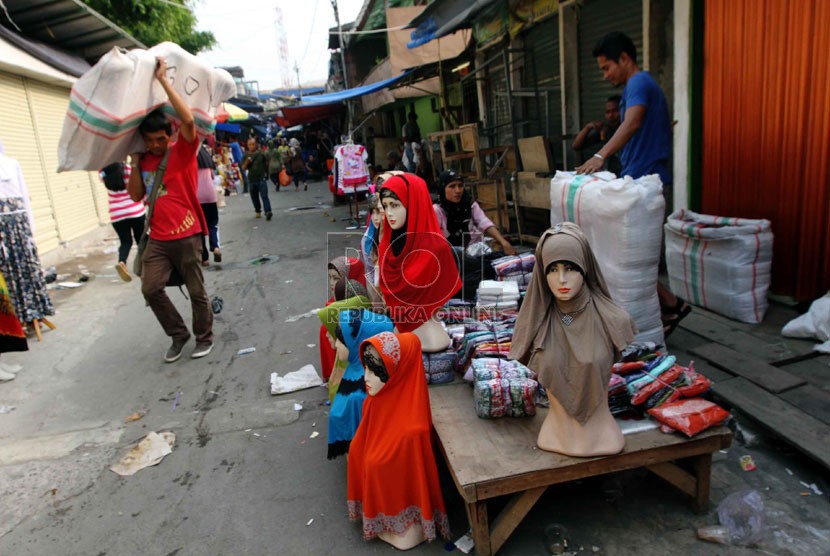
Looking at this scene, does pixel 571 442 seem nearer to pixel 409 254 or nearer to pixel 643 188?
pixel 409 254

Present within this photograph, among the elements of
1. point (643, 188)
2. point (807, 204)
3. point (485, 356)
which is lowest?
point (485, 356)

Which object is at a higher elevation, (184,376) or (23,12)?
(23,12)

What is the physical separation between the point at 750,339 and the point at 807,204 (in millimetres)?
1052

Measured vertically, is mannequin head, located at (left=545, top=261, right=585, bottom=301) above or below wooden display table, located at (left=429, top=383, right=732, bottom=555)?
above

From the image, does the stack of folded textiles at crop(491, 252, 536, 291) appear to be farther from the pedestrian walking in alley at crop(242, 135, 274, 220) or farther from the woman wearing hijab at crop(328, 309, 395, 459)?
the pedestrian walking in alley at crop(242, 135, 274, 220)

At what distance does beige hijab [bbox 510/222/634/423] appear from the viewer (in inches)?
88.0

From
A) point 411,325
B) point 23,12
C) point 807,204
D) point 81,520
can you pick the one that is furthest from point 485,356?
point 23,12

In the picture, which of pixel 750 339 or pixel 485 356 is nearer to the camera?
pixel 485 356

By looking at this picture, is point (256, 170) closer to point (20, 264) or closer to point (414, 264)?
point (20, 264)

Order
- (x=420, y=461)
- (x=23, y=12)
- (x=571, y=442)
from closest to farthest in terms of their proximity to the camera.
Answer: (x=571, y=442)
(x=420, y=461)
(x=23, y=12)

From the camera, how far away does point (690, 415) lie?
2.39m

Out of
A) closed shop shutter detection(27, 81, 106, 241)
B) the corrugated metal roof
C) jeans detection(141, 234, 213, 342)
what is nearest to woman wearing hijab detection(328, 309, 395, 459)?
jeans detection(141, 234, 213, 342)

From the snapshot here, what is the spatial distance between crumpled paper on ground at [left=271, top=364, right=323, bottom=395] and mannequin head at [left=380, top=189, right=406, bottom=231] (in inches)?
63.4

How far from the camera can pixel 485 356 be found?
313 cm
